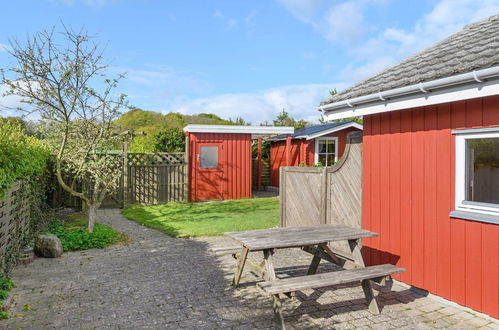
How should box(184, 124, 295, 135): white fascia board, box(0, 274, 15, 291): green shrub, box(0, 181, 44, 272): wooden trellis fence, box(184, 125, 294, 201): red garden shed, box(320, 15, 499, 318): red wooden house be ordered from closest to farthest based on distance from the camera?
box(320, 15, 499, 318): red wooden house < box(0, 274, 15, 291): green shrub < box(0, 181, 44, 272): wooden trellis fence < box(184, 124, 295, 135): white fascia board < box(184, 125, 294, 201): red garden shed

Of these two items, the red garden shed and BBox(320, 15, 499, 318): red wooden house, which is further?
the red garden shed

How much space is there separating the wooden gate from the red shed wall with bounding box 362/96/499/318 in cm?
25

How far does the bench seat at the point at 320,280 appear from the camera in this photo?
3461 mm

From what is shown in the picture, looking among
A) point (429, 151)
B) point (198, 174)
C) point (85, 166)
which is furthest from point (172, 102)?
point (429, 151)

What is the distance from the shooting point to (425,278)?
14.9ft

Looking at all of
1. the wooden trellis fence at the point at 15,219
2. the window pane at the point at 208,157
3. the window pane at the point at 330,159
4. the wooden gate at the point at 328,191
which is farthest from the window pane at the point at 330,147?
the wooden trellis fence at the point at 15,219

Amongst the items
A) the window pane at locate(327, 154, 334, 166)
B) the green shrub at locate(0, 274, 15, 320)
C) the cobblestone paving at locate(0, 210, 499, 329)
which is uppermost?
the window pane at locate(327, 154, 334, 166)

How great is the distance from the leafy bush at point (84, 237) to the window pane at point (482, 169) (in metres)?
6.62

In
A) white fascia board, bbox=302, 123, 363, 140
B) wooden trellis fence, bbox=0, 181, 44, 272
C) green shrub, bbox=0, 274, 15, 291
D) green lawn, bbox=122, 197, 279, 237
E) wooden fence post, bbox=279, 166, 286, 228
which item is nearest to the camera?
green shrub, bbox=0, 274, 15, 291

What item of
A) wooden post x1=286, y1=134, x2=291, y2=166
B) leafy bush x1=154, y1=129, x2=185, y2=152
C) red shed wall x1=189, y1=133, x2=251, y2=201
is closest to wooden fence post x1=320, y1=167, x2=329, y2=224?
red shed wall x1=189, y1=133, x2=251, y2=201

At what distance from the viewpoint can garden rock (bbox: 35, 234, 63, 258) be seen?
632 cm

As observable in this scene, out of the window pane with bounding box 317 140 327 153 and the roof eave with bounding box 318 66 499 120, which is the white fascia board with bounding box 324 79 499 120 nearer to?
the roof eave with bounding box 318 66 499 120

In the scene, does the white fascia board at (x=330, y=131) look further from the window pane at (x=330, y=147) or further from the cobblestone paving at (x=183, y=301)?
the cobblestone paving at (x=183, y=301)

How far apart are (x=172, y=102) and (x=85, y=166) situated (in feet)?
89.7
